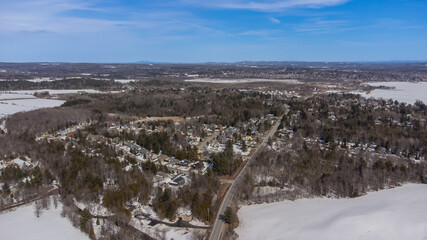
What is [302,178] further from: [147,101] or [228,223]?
[147,101]

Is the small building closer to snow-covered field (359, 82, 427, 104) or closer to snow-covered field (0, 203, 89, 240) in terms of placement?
snow-covered field (0, 203, 89, 240)

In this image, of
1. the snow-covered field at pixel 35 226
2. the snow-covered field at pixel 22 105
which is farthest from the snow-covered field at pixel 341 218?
the snow-covered field at pixel 22 105

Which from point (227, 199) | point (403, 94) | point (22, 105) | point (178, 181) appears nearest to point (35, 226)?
point (178, 181)

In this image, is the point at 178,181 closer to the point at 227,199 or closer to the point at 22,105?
the point at 227,199

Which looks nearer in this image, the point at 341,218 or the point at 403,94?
the point at 341,218

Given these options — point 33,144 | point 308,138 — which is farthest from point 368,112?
point 33,144

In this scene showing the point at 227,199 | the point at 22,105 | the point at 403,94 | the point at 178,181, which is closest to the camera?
the point at 227,199
